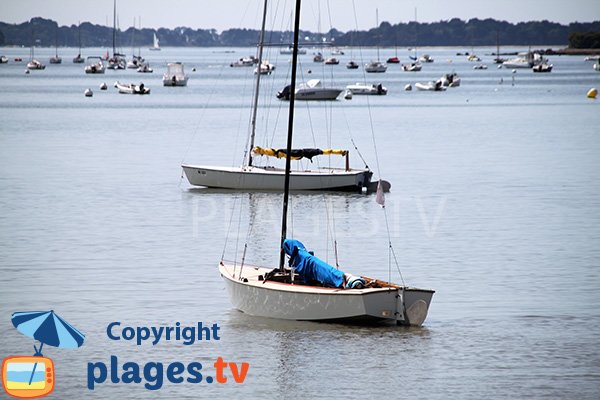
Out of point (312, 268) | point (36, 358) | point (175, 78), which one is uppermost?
point (175, 78)

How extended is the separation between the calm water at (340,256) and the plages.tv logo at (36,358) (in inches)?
13.0

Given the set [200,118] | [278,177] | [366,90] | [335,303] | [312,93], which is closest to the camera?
[335,303]

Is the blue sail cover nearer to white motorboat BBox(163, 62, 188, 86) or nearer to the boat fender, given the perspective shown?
the boat fender

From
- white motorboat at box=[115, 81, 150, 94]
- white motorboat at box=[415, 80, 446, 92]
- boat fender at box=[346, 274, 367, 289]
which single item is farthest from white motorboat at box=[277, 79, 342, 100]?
boat fender at box=[346, 274, 367, 289]

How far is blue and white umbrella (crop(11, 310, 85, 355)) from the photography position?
A: 3062 centimetres

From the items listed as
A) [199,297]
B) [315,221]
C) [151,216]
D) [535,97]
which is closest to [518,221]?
[315,221]

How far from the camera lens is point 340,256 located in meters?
42.4

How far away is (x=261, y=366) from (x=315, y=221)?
21967mm

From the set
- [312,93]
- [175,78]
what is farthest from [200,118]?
[175,78]

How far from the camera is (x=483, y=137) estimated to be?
98.6 m

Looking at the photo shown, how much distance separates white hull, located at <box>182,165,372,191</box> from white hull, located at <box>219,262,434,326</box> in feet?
84.0

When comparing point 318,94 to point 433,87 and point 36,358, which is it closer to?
point 433,87

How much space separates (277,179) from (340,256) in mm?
15297

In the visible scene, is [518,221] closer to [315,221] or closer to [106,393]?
[315,221]
